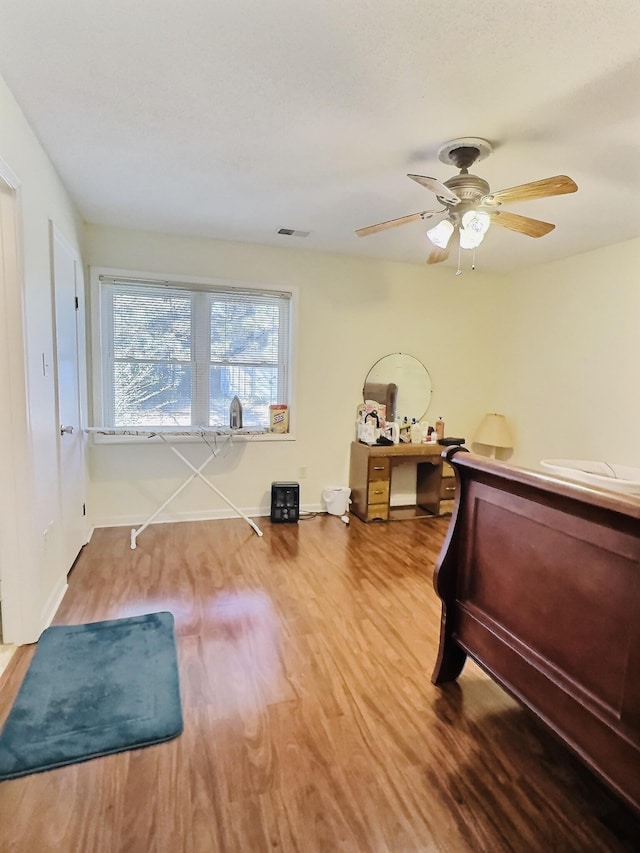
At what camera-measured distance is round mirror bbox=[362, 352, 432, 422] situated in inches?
173

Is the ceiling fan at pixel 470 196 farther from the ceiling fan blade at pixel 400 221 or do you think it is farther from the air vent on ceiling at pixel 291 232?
the air vent on ceiling at pixel 291 232

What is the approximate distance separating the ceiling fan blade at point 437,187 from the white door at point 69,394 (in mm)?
1992

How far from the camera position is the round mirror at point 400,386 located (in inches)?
173

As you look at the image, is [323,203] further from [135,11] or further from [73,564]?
[73,564]

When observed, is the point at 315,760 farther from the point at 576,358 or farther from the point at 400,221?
the point at 576,358

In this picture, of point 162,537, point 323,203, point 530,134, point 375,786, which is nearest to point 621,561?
point 375,786

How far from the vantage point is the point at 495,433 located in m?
4.64

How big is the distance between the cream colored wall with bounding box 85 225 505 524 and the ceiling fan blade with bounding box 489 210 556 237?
197 cm

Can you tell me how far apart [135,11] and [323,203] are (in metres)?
1.65

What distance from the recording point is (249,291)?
13.1ft

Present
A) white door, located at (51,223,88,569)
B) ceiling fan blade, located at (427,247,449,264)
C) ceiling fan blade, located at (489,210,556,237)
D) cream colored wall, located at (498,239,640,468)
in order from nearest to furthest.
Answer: ceiling fan blade, located at (489,210,556,237)
white door, located at (51,223,88,569)
ceiling fan blade, located at (427,247,449,264)
cream colored wall, located at (498,239,640,468)

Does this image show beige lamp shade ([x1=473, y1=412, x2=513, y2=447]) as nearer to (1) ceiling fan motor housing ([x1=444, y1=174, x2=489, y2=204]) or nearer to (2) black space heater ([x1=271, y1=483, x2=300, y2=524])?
(2) black space heater ([x1=271, y1=483, x2=300, y2=524])

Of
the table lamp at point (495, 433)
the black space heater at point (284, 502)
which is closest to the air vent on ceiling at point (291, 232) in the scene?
the black space heater at point (284, 502)

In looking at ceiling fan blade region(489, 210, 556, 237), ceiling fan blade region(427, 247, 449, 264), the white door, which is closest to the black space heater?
the white door
